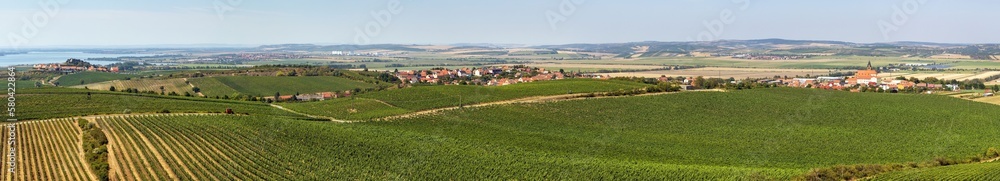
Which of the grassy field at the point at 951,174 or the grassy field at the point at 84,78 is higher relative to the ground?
the grassy field at the point at 84,78

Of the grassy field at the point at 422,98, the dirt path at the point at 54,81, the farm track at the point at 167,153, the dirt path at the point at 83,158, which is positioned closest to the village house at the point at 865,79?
the grassy field at the point at 422,98

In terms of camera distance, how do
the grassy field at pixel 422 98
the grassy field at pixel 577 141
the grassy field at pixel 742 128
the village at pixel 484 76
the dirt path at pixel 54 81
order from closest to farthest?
the grassy field at pixel 577 141
the grassy field at pixel 742 128
the grassy field at pixel 422 98
the dirt path at pixel 54 81
the village at pixel 484 76

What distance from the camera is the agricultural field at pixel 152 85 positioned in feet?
257

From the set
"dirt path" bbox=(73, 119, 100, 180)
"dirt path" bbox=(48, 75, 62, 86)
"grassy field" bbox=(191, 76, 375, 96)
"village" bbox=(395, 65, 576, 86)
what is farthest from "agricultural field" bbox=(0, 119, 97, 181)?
"village" bbox=(395, 65, 576, 86)

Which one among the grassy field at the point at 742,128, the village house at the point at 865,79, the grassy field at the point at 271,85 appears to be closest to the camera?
the grassy field at the point at 742,128

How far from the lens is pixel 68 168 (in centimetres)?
2781

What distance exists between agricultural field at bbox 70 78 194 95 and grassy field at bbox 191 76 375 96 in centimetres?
190

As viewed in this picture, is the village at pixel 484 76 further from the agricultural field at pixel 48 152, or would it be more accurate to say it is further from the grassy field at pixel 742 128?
the agricultural field at pixel 48 152

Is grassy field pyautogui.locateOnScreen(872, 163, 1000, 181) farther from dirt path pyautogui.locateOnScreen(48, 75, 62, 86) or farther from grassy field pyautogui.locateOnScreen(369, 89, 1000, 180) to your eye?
dirt path pyautogui.locateOnScreen(48, 75, 62, 86)

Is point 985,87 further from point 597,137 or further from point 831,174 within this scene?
point 831,174

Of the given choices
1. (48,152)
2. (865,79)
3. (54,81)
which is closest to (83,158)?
(48,152)

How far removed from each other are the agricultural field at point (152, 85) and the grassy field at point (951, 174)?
72973mm

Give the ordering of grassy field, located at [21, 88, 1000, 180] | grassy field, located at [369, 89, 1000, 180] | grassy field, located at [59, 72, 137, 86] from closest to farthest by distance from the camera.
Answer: grassy field, located at [21, 88, 1000, 180] < grassy field, located at [369, 89, 1000, 180] < grassy field, located at [59, 72, 137, 86]

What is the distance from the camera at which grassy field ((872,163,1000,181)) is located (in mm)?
23594
